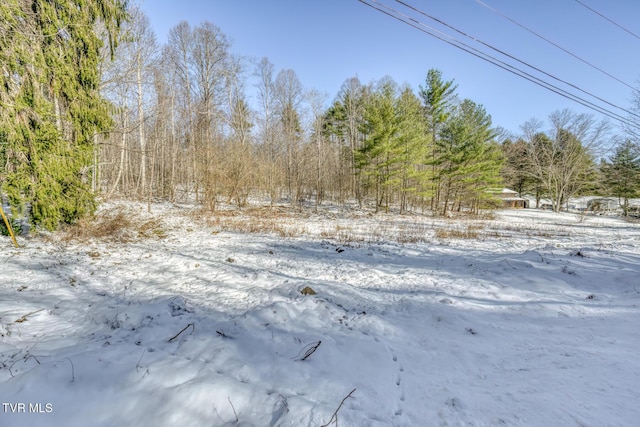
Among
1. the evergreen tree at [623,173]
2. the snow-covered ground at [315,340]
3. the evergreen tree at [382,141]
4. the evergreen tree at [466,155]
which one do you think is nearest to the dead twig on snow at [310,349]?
the snow-covered ground at [315,340]

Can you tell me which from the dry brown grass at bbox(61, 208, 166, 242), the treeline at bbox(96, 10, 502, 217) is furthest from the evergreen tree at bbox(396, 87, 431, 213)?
the dry brown grass at bbox(61, 208, 166, 242)

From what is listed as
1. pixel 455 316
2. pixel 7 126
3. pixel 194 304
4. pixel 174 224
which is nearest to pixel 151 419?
pixel 194 304

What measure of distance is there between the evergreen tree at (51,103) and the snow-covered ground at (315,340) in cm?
151

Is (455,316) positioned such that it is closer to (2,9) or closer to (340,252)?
(340,252)

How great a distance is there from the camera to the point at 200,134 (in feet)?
54.9

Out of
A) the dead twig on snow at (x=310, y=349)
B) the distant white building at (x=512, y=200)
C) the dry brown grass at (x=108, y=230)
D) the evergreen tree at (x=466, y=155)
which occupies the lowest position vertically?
the dead twig on snow at (x=310, y=349)

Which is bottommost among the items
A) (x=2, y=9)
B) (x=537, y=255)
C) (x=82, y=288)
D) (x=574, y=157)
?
(x=82, y=288)

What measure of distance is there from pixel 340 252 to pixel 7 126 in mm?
8499

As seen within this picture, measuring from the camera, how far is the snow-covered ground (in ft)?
6.59

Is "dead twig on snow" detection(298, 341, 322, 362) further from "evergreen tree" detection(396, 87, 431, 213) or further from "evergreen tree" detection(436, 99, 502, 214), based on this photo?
"evergreen tree" detection(436, 99, 502, 214)

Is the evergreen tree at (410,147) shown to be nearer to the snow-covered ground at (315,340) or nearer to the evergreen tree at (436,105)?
the evergreen tree at (436,105)

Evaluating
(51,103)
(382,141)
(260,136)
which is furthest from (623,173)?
(51,103)

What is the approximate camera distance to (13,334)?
2955mm

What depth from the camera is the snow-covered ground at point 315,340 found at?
2.01 meters
